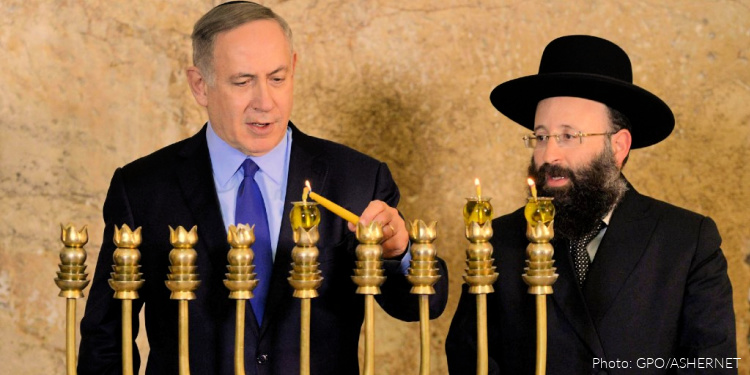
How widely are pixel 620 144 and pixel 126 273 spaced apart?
140cm

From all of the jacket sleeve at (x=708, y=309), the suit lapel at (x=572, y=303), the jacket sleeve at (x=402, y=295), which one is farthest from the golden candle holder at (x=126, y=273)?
the jacket sleeve at (x=708, y=309)

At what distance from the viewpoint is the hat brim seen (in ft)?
9.61

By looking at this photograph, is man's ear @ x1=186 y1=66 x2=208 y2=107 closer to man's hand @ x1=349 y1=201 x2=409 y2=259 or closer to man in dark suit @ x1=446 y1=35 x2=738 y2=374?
man's hand @ x1=349 y1=201 x2=409 y2=259

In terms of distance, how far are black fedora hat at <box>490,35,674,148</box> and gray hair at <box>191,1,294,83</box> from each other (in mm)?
697

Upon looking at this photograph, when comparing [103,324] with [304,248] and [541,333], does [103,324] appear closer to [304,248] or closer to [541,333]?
[304,248]

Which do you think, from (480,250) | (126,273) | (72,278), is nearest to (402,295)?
(480,250)

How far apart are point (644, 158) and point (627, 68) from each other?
768mm

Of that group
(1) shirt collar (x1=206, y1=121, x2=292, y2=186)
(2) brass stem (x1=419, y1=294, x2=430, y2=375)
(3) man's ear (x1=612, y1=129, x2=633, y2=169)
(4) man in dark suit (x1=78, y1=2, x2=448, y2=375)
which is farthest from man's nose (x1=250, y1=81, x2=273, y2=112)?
(3) man's ear (x1=612, y1=129, x2=633, y2=169)

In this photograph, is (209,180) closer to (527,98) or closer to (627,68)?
(527,98)

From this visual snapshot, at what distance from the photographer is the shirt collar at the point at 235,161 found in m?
2.81

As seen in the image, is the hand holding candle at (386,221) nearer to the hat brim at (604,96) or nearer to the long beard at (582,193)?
the long beard at (582,193)

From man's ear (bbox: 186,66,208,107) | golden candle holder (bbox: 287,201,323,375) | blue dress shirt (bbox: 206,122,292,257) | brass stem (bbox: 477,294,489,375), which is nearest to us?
golden candle holder (bbox: 287,201,323,375)

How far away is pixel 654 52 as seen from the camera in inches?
147

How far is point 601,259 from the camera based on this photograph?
2.82 metres
